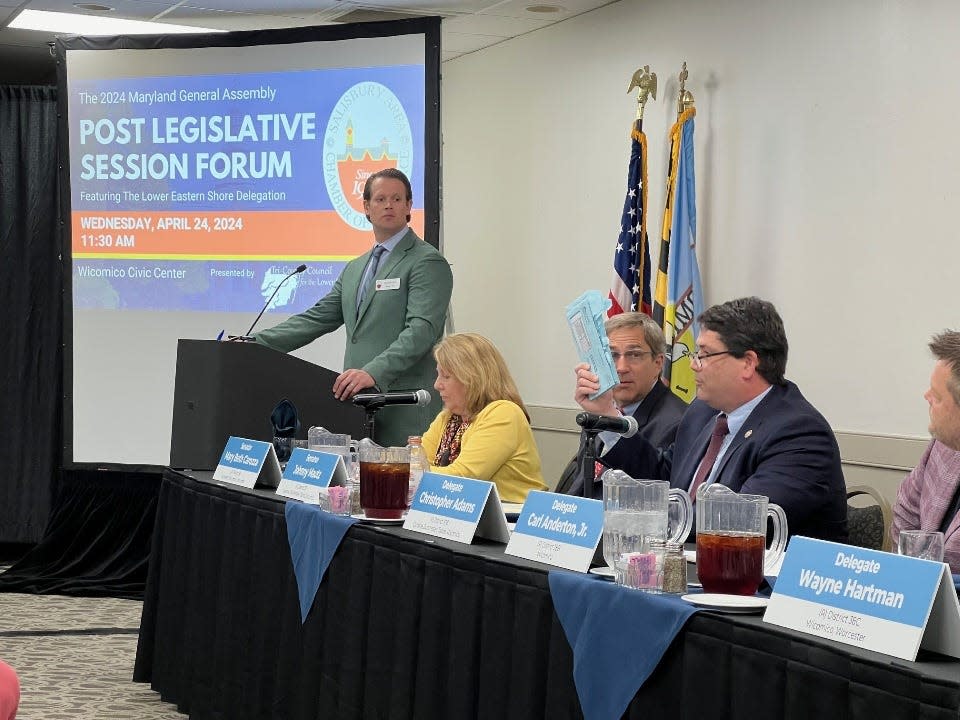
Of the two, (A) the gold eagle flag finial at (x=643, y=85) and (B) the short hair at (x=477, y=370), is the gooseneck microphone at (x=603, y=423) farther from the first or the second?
(A) the gold eagle flag finial at (x=643, y=85)

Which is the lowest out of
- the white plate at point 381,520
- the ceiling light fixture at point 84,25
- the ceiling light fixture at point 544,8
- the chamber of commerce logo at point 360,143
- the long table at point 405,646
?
the long table at point 405,646

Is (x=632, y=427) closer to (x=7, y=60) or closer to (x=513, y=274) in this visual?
(x=513, y=274)

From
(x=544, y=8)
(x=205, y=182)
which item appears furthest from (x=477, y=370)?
(x=544, y=8)

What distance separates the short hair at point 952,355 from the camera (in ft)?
7.89

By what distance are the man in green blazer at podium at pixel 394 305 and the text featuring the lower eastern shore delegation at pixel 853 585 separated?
2.88 m

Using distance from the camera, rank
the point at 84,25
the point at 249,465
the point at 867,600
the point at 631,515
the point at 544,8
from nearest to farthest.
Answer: the point at 867,600, the point at 631,515, the point at 249,465, the point at 544,8, the point at 84,25

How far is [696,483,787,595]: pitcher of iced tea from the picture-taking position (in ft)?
Result: 6.05

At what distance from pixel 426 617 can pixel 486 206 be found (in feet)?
16.1

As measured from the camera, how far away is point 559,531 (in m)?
2.17

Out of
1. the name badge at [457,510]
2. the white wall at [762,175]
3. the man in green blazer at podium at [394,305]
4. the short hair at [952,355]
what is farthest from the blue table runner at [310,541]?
the white wall at [762,175]

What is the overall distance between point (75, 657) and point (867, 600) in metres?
3.65

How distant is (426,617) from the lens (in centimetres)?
241

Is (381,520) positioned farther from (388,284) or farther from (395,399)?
(388,284)

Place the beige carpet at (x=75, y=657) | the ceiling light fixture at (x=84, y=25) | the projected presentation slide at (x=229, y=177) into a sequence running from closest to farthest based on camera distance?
the beige carpet at (x=75, y=657) → the projected presentation slide at (x=229, y=177) → the ceiling light fixture at (x=84, y=25)
